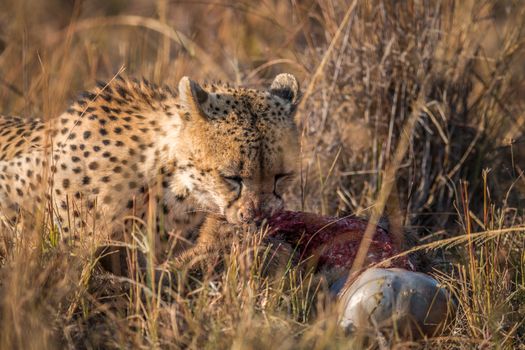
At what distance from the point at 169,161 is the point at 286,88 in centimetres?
67

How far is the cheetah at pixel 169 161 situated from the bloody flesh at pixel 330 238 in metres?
0.18

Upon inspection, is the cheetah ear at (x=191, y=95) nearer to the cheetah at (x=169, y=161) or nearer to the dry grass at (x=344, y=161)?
the cheetah at (x=169, y=161)

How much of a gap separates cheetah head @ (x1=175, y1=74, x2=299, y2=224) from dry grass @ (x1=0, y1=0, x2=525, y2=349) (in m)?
0.26

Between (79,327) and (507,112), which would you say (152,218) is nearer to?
(79,327)

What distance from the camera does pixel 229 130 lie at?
3371 mm

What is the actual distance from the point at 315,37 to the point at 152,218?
2.47 meters

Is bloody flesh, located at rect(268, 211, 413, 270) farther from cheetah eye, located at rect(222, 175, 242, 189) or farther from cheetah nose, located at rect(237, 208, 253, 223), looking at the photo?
cheetah eye, located at rect(222, 175, 242, 189)

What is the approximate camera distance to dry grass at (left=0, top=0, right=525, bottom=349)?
2877mm

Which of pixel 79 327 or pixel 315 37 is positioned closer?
pixel 79 327

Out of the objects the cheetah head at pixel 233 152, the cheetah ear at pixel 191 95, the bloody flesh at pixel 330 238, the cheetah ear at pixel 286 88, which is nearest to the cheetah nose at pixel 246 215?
the cheetah head at pixel 233 152

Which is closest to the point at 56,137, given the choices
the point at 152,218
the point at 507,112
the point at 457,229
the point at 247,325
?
the point at 152,218

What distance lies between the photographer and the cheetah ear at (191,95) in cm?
335

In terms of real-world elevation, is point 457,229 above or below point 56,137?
below

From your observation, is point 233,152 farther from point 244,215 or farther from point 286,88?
point 286,88
